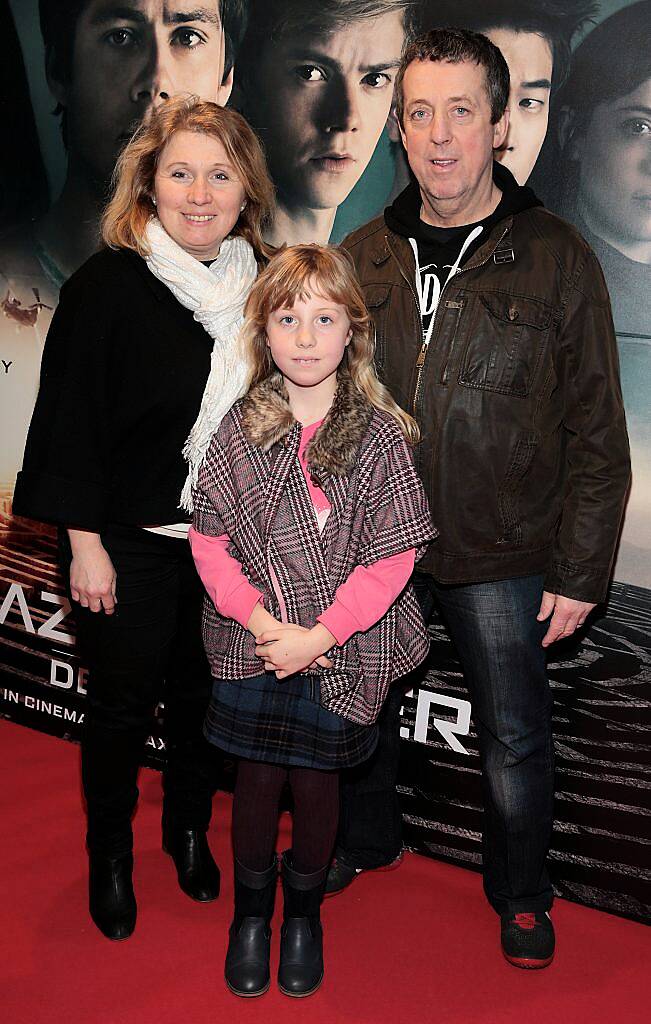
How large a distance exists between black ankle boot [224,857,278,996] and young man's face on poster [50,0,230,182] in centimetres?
205

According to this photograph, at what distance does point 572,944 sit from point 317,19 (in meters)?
2.41

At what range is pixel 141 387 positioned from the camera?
1.96 meters

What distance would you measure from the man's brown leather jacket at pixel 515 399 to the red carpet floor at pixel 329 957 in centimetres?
89

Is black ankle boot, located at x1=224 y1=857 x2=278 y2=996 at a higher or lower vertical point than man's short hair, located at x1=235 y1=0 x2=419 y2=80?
lower

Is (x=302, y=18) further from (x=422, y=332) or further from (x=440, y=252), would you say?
(x=422, y=332)

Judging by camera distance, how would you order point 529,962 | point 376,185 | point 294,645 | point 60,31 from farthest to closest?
1. point 60,31
2. point 376,185
3. point 529,962
4. point 294,645

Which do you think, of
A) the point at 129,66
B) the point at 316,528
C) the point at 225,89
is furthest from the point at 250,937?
the point at 129,66

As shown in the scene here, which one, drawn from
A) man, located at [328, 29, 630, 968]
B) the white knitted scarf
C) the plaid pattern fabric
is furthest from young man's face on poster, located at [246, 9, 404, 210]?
the plaid pattern fabric

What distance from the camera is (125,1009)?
6.51ft

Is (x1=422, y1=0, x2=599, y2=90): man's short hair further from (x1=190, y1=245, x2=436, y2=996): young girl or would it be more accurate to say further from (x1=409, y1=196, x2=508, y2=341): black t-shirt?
(x1=190, y1=245, x2=436, y2=996): young girl

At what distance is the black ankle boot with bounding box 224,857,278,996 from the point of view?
200 centimetres

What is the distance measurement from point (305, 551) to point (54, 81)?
192cm

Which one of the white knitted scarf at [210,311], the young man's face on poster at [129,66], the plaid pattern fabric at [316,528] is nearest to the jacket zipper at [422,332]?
the plaid pattern fabric at [316,528]

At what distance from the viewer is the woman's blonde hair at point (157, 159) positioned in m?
1.98
